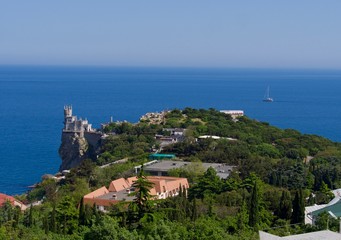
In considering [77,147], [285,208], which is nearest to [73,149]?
[77,147]

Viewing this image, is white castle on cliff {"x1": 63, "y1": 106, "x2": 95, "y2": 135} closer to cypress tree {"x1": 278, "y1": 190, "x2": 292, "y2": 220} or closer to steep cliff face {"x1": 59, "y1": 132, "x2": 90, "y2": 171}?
steep cliff face {"x1": 59, "y1": 132, "x2": 90, "y2": 171}

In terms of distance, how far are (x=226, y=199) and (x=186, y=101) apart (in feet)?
251

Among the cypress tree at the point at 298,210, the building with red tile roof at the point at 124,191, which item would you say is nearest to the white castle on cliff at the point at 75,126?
the building with red tile roof at the point at 124,191

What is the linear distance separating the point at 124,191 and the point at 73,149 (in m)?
19.2

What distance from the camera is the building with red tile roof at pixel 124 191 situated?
2766 cm

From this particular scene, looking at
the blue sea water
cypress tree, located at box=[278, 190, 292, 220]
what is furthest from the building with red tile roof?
the blue sea water

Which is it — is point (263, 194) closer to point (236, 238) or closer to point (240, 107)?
point (236, 238)

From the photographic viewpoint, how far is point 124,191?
29.6 meters

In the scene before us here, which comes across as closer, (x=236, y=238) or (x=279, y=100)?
(x=236, y=238)

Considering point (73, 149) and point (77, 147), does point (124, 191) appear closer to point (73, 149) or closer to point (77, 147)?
point (77, 147)

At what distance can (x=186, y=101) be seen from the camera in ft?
335

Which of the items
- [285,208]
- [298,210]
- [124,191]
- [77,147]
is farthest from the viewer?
[77,147]

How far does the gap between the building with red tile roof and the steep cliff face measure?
16.0 m

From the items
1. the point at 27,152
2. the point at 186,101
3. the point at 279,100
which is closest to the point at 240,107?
the point at 186,101
